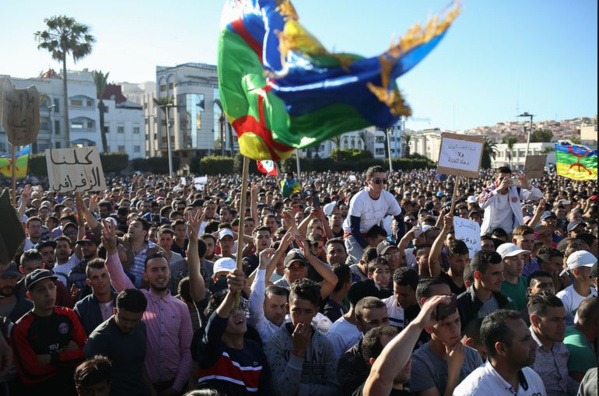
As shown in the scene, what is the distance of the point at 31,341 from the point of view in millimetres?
4754

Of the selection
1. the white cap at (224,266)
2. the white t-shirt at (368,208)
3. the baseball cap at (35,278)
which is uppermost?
the white t-shirt at (368,208)

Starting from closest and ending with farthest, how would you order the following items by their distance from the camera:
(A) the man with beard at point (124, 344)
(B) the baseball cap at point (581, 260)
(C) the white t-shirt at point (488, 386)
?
(C) the white t-shirt at point (488, 386) < (A) the man with beard at point (124, 344) < (B) the baseball cap at point (581, 260)

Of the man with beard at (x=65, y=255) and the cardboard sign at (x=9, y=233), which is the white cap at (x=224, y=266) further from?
the man with beard at (x=65, y=255)

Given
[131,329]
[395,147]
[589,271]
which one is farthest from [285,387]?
[395,147]

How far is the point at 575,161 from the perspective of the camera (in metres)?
16.4

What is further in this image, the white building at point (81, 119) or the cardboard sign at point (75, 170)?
the white building at point (81, 119)

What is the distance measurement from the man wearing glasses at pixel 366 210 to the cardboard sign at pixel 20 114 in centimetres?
424

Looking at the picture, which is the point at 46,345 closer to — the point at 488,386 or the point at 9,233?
the point at 9,233

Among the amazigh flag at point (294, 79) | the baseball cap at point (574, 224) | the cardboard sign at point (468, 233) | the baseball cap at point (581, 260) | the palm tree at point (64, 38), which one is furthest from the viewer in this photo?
the palm tree at point (64, 38)

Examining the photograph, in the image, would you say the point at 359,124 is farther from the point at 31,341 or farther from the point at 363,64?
the point at 31,341

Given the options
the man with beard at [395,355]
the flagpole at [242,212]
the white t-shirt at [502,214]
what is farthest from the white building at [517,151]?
the man with beard at [395,355]

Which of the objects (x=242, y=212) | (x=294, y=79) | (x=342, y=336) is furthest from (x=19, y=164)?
(x=294, y=79)

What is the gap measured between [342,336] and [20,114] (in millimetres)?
5664

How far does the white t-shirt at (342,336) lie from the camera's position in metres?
4.69
